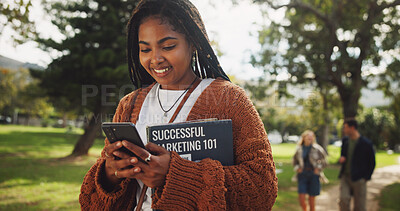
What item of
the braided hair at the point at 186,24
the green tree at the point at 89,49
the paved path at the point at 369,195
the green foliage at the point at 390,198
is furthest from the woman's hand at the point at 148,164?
the green tree at the point at 89,49

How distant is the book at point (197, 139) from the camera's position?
1301 mm

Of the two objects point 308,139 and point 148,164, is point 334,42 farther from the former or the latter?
point 148,164

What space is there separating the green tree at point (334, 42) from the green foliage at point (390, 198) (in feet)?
10.8

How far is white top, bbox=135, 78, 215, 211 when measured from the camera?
1.52m

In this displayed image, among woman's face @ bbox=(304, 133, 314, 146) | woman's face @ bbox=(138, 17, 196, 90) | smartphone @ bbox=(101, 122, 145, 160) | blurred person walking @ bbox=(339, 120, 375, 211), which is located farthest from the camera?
woman's face @ bbox=(304, 133, 314, 146)

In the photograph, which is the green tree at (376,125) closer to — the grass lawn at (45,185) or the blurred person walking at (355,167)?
the grass lawn at (45,185)

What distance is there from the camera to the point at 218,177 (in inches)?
47.9

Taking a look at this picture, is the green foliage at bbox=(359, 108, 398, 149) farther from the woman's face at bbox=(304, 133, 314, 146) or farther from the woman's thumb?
the woman's thumb

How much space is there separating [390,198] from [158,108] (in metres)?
10.8

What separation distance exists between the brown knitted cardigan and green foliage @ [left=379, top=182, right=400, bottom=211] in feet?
29.1

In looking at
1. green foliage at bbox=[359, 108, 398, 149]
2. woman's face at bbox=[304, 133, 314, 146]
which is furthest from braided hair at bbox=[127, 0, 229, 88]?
green foliage at bbox=[359, 108, 398, 149]

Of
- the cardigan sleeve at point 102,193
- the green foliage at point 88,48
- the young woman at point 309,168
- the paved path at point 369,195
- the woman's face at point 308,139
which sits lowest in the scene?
the paved path at point 369,195

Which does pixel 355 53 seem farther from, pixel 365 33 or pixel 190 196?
pixel 190 196

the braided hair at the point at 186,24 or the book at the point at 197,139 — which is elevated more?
the braided hair at the point at 186,24
